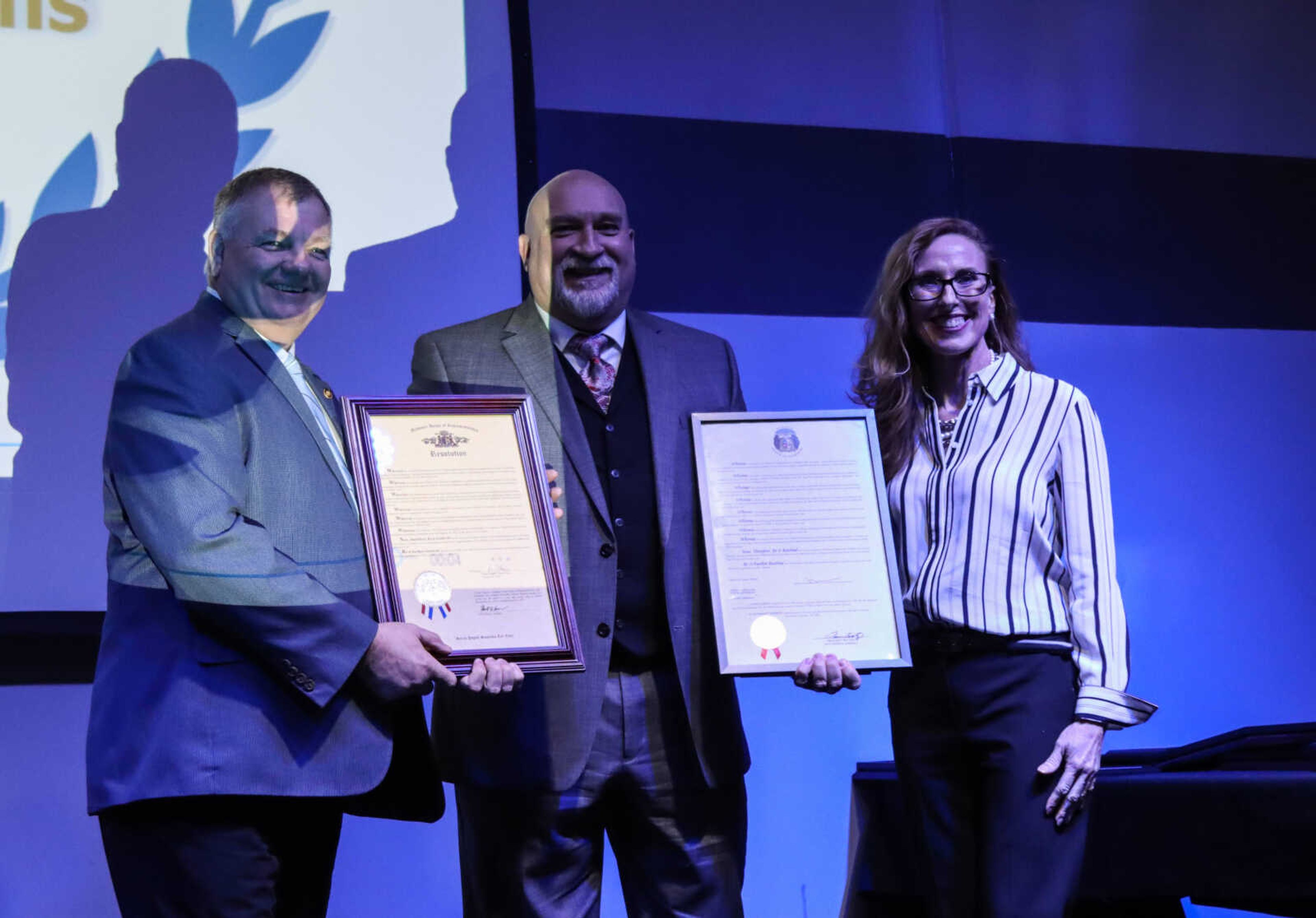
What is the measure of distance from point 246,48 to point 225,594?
181 centimetres

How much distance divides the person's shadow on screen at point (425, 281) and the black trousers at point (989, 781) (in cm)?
156

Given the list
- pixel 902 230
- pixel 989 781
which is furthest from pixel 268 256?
pixel 902 230

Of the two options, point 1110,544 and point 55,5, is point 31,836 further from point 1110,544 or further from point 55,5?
point 1110,544

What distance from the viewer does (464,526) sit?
1898 millimetres

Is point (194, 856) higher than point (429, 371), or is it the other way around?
point (429, 371)

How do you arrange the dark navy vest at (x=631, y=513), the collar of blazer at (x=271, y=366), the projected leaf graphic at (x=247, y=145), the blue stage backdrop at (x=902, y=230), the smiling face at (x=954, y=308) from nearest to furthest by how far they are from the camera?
the collar of blazer at (x=271, y=366) < the dark navy vest at (x=631, y=513) < the smiling face at (x=954, y=308) < the projected leaf graphic at (x=247, y=145) < the blue stage backdrop at (x=902, y=230)

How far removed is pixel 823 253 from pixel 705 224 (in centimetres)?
35

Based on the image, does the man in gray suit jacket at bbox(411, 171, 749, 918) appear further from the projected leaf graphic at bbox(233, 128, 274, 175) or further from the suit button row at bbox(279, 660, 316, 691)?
the projected leaf graphic at bbox(233, 128, 274, 175)

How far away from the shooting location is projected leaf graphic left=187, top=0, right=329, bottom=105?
3.02 m

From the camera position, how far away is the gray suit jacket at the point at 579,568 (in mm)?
1995

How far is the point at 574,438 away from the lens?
2.09m

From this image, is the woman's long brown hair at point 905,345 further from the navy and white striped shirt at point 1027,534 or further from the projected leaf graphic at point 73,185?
the projected leaf graphic at point 73,185

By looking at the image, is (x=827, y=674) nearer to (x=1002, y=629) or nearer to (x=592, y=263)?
(x=1002, y=629)

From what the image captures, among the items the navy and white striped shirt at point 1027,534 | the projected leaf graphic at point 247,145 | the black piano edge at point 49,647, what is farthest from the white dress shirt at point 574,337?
the black piano edge at point 49,647
